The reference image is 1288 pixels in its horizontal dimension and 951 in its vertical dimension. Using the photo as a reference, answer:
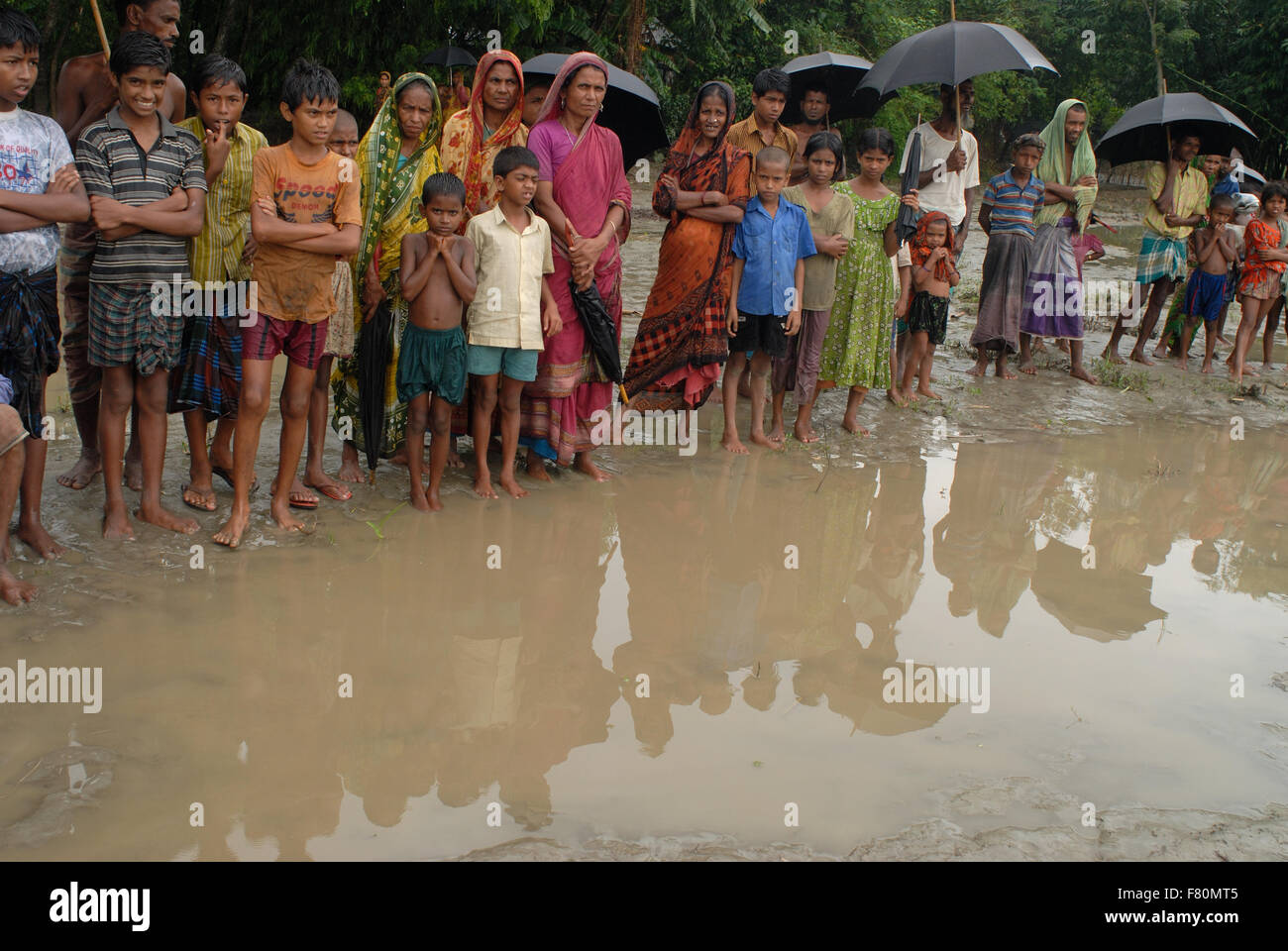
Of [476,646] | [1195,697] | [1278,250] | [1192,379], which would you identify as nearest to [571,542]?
[476,646]

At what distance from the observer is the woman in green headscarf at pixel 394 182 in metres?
5.03

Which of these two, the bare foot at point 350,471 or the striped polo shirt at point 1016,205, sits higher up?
the striped polo shirt at point 1016,205

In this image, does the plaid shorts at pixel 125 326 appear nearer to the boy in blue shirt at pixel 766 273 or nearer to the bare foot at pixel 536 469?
the bare foot at pixel 536 469

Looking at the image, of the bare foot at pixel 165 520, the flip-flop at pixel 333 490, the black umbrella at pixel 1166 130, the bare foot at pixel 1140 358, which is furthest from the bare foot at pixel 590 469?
the bare foot at pixel 1140 358

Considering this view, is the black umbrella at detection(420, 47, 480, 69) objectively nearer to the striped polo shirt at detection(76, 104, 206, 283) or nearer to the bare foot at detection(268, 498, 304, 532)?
the striped polo shirt at detection(76, 104, 206, 283)

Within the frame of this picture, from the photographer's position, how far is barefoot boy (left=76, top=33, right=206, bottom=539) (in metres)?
4.06

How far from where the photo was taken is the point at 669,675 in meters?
3.81

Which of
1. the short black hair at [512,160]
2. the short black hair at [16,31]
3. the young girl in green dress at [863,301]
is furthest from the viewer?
the young girl in green dress at [863,301]

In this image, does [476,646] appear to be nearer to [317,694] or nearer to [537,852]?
[317,694]

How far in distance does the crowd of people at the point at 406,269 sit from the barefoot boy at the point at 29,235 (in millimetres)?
11

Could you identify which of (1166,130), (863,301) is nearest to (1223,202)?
(1166,130)

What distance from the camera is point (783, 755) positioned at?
3.32 metres

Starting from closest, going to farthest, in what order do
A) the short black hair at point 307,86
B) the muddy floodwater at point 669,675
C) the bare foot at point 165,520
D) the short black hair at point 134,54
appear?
the muddy floodwater at point 669,675 < the short black hair at point 134,54 < the short black hair at point 307,86 < the bare foot at point 165,520

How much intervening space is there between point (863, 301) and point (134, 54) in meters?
4.06
